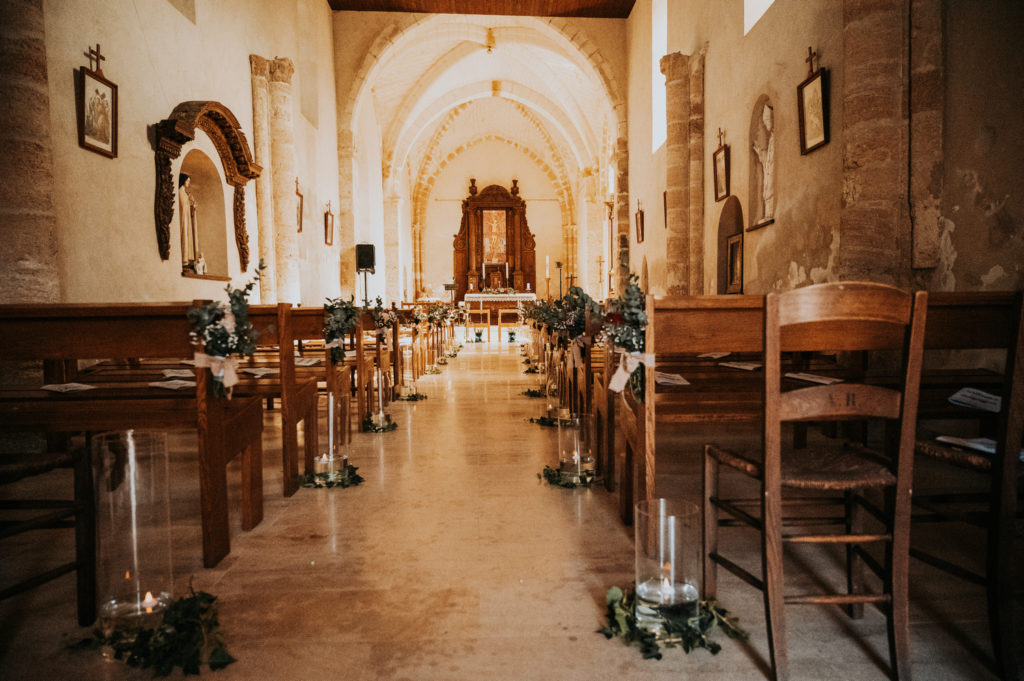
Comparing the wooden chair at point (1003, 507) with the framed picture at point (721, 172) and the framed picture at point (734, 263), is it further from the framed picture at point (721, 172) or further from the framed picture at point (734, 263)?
the framed picture at point (721, 172)

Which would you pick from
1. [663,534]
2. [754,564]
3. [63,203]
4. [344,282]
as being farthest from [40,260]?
[344,282]

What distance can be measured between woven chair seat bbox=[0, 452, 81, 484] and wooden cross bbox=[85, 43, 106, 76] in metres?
4.38

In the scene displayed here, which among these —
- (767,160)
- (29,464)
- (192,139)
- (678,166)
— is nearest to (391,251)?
(678,166)

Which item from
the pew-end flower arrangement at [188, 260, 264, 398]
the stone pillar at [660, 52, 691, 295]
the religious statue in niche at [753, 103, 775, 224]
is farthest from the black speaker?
the pew-end flower arrangement at [188, 260, 264, 398]

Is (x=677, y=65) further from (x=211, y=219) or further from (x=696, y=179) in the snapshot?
(x=211, y=219)

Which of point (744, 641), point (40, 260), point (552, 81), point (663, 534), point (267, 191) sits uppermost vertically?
point (552, 81)

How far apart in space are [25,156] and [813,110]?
6.30 metres

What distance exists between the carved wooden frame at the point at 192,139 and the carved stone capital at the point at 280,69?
169cm

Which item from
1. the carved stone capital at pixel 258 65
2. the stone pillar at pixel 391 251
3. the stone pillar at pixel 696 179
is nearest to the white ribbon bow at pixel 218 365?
the carved stone capital at pixel 258 65

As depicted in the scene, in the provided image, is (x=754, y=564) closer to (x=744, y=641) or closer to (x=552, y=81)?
(x=744, y=641)

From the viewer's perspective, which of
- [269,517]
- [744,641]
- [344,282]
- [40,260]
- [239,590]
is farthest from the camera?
[344,282]

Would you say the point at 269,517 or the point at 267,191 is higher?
the point at 267,191

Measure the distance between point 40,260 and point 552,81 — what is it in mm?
15453

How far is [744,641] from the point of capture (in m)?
1.99
